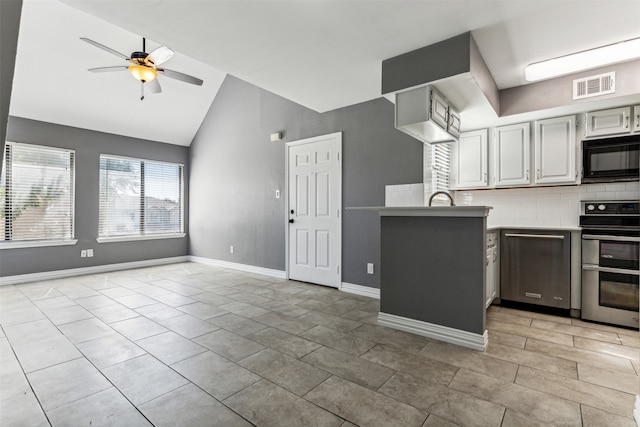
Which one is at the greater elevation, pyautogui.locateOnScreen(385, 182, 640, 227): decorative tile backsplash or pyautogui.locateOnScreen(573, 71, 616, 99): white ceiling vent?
pyautogui.locateOnScreen(573, 71, 616, 99): white ceiling vent

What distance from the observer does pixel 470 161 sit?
3.95 meters

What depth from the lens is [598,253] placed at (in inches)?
122

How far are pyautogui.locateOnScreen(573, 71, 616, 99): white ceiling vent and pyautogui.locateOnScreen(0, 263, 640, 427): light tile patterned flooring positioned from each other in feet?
7.49

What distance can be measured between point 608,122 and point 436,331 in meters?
2.79

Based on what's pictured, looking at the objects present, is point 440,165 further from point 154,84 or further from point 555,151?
point 154,84

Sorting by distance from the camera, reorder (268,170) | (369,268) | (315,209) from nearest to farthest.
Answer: (369,268)
(315,209)
(268,170)

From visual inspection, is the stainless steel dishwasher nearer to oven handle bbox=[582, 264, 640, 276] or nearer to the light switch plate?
oven handle bbox=[582, 264, 640, 276]

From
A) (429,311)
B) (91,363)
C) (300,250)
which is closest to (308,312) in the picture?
(429,311)

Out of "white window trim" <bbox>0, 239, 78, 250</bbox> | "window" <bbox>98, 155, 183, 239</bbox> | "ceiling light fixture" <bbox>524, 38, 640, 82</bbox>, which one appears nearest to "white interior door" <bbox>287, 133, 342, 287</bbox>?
"ceiling light fixture" <bbox>524, 38, 640, 82</bbox>

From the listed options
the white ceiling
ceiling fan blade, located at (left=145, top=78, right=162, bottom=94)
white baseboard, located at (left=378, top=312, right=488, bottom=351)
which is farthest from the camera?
ceiling fan blade, located at (left=145, top=78, right=162, bottom=94)

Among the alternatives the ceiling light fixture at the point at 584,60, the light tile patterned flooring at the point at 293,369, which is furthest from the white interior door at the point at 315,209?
the ceiling light fixture at the point at 584,60

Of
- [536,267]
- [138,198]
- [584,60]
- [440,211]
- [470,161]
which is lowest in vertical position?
[536,267]

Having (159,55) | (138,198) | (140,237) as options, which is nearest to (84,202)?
(138,198)

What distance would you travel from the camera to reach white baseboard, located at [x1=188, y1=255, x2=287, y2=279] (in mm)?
5191
